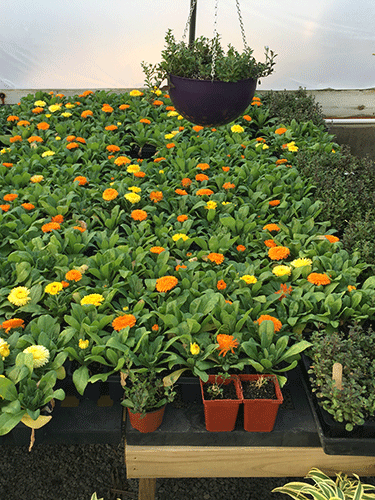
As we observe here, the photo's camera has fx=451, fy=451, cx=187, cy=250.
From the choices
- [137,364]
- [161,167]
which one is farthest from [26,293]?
[161,167]

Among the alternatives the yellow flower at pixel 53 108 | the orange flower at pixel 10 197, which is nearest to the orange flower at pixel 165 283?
the orange flower at pixel 10 197

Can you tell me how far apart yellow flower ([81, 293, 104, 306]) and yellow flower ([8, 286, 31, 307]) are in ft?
0.79

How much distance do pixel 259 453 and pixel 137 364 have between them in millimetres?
512

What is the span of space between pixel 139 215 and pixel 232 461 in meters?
1.36

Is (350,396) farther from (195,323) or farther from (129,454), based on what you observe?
(129,454)

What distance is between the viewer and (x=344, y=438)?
58.3 inches

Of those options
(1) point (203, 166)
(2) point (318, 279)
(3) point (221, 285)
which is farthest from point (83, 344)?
(1) point (203, 166)

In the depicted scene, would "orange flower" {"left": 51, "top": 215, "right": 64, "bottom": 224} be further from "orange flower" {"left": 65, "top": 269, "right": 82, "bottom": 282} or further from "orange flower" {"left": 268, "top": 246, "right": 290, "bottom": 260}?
"orange flower" {"left": 268, "top": 246, "right": 290, "bottom": 260}

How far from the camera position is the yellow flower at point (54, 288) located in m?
1.82

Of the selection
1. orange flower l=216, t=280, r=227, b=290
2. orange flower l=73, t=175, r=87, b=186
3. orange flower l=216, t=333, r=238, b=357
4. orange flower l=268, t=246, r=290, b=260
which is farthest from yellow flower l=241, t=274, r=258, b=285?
orange flower l=73, t=175, r=87, b=186

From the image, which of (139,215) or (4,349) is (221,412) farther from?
(139,215)

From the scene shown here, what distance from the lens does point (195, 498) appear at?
2.01 meters

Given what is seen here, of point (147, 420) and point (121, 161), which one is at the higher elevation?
point (121, 161)

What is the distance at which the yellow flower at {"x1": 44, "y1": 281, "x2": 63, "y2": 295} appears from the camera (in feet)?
5.98
